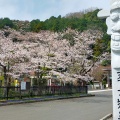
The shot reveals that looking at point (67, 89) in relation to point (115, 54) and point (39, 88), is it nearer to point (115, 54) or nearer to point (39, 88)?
point (39, 88)

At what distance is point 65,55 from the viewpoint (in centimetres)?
3206

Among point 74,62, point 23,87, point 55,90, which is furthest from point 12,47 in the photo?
point 74,62

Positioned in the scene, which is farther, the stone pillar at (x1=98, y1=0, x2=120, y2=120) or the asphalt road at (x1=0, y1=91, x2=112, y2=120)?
the asphalt road at (x1=0, y1=91, x2=112, y2=120)

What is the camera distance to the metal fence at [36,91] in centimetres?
2041

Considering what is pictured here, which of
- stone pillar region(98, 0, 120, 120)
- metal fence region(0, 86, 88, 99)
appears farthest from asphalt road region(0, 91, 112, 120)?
stone pillar region(98, 0, 120, 120)

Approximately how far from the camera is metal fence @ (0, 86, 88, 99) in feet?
66.9

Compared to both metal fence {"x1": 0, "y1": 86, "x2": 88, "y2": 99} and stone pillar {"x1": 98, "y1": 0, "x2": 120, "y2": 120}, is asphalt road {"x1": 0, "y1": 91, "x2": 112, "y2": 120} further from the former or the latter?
stone pillar {"x1": 98, "y1": 0, "x2": 120, "y2": 120}

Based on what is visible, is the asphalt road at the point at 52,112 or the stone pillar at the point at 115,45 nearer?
the stone pillar at the point at 115,45

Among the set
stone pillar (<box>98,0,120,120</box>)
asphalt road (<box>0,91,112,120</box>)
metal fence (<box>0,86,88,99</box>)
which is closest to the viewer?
stone pillar (<box>98,0,120,120</box>)

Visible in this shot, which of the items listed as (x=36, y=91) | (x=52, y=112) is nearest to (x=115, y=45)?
(x=52, y=112)

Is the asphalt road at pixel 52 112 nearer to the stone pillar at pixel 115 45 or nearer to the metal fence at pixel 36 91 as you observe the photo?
the metal fence at pixel 36 91

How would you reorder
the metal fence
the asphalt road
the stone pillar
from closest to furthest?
1. the stone pillar
2. the asphalt road
3. the metal fence

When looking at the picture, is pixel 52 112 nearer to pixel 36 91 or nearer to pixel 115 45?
pixel 115 45

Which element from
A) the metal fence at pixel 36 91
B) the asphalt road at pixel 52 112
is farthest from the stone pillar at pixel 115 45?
the metal fence at pixel 36 91
